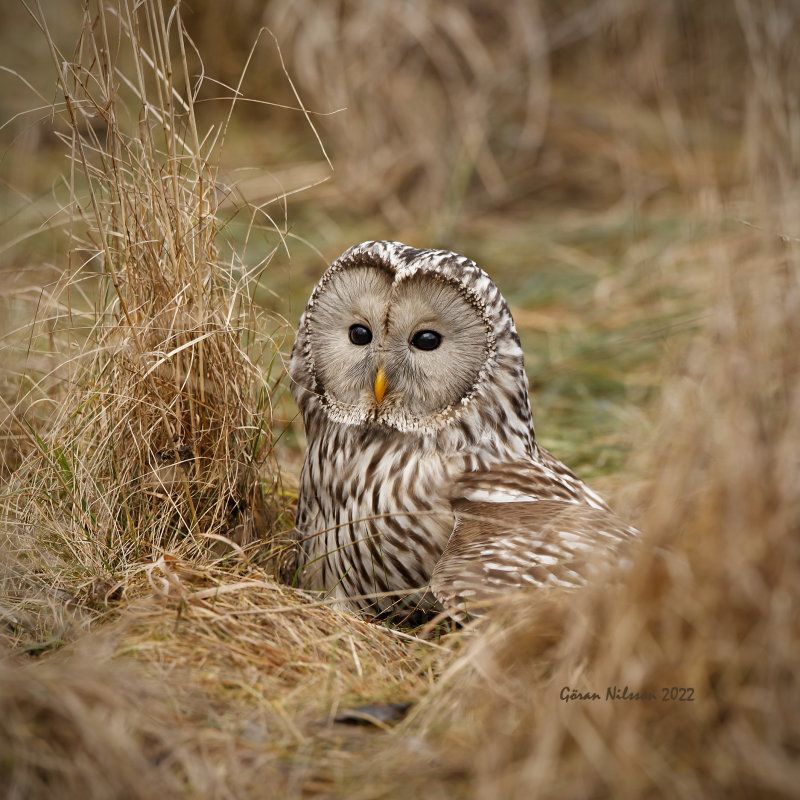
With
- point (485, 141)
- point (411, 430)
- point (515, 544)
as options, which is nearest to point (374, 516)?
point (411, 430)

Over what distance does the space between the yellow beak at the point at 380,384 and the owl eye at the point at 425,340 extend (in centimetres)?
13

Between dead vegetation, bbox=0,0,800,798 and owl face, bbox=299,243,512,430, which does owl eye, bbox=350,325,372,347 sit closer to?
owl face, bbox=299,243,512,430

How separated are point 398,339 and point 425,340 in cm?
8

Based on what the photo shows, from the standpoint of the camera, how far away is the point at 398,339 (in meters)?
2.82

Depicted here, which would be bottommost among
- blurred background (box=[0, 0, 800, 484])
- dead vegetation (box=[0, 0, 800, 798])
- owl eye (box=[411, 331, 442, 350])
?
dead vegetation (box=[0, 0, 800, 798])

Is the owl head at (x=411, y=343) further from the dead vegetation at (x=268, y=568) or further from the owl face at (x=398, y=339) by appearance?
the dead vegetation at (x=268, y=568)

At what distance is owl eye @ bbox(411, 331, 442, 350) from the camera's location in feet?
9.27

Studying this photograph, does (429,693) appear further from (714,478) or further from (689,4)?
(689,4)

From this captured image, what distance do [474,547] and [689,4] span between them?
6.39 metres

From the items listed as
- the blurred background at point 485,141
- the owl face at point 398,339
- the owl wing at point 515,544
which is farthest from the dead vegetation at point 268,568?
the blurred background at point 485,141

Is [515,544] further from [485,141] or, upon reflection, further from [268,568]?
[485,141]

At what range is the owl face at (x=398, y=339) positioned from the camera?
2.78m

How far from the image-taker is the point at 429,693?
85.4 inches

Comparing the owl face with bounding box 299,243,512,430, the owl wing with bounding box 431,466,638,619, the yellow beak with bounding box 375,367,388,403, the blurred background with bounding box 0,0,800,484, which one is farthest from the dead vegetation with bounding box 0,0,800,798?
the blurred background with bounding box 0,0,800,484
